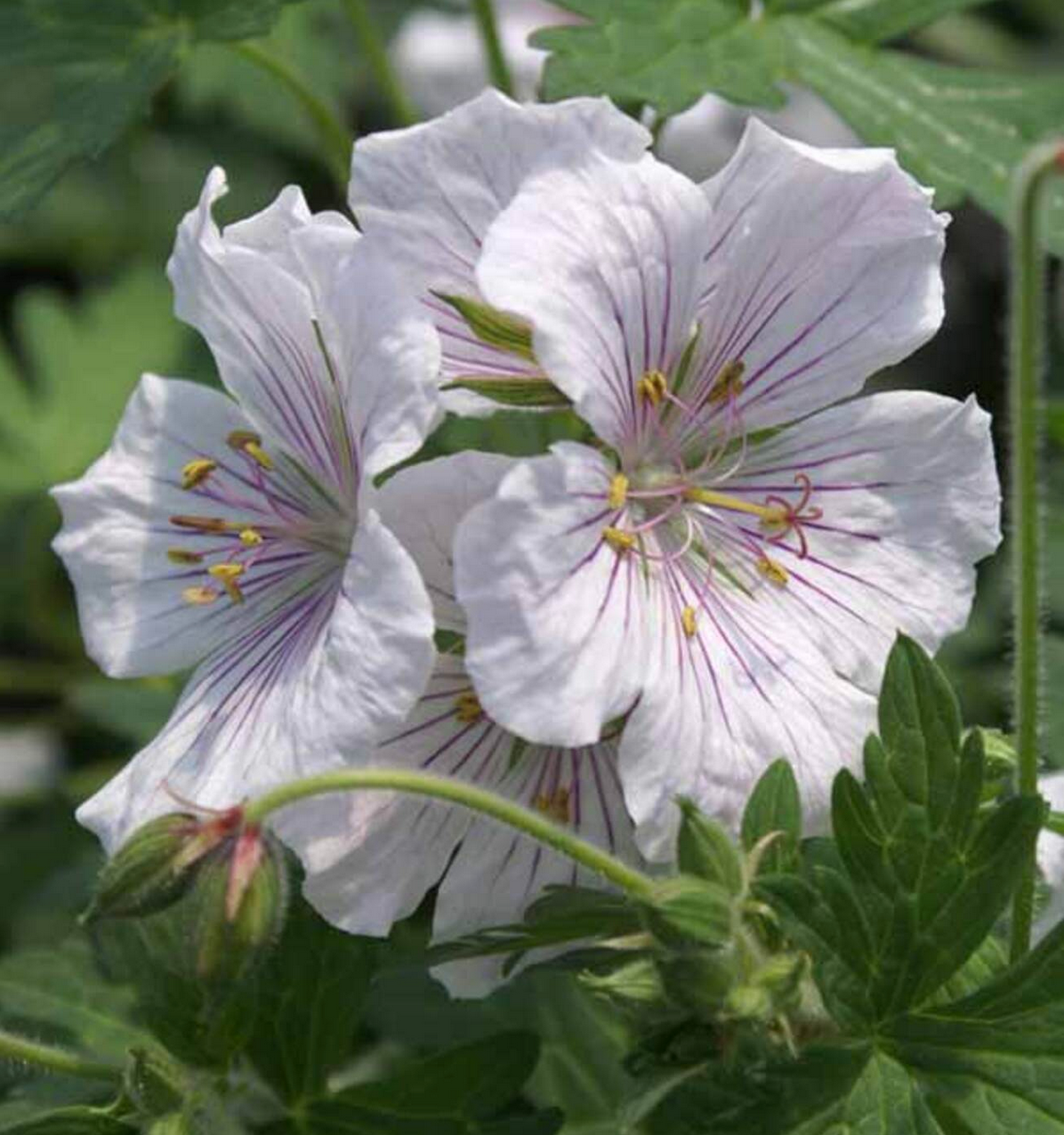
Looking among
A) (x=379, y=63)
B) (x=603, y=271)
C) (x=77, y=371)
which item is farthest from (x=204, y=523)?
(x=77, y=371)

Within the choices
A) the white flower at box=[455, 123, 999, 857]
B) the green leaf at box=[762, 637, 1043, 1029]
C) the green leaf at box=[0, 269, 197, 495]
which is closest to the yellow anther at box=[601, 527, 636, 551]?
the white flower at box=[455, 123, 999, 857]

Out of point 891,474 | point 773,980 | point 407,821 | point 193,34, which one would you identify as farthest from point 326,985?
point 193,34

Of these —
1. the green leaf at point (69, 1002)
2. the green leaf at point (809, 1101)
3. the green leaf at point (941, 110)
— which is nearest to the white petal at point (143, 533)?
the green leaf at point (69, 1002)

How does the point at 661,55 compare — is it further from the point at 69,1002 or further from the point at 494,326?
the point at 69,1002

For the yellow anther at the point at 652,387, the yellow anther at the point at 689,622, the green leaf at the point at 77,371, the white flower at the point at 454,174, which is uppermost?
the white flower at the point at 454,174

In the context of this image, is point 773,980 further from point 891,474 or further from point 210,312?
point 210,312

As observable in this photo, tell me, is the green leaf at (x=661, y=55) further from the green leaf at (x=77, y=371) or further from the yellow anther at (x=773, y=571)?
the green leaf at (x=77, y=371)
